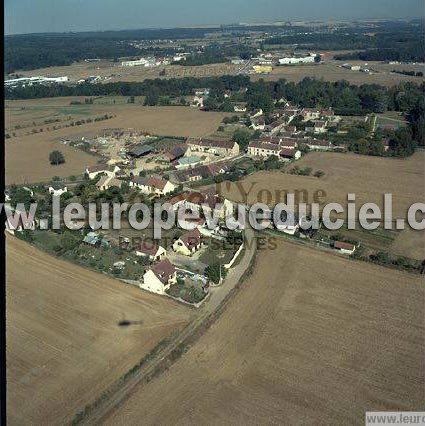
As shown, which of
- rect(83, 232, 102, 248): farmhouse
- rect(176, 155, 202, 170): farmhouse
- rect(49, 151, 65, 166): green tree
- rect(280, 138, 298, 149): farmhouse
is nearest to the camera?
rect(83, 232, 102, 248): farmhouse

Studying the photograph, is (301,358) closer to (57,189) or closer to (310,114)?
(57,189)

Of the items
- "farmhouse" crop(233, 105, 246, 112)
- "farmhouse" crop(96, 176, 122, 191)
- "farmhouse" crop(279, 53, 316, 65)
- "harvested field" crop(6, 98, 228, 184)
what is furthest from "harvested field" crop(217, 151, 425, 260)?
"farmhouse" crop(279, 53, 316, 65)

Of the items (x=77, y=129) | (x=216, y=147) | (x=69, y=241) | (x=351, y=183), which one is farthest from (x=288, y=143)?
(x=69, y=241)

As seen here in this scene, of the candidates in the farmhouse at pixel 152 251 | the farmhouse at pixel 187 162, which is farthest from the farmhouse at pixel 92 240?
the farmhouse at pixel 187 162

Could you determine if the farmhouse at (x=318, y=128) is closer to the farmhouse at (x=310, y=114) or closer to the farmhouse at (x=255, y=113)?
the farmhouse at (x=310, y=114)

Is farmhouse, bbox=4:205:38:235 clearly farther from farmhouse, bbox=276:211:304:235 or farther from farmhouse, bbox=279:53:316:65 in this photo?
farmhouse, bbox=279:53:316:65
